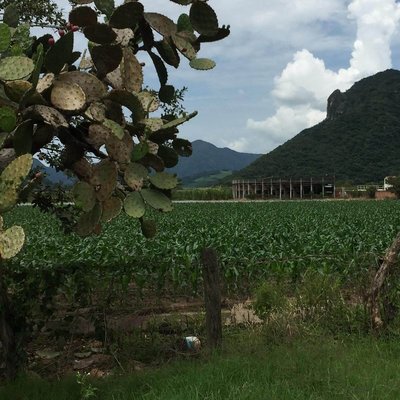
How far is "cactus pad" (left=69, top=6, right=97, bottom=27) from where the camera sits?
3.75m

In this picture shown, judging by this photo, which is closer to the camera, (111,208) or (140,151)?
(140,151)

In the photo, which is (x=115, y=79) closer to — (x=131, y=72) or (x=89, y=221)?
(x=131, y=72)

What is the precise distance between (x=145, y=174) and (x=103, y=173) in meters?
0.29

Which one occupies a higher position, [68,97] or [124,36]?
[124,36]

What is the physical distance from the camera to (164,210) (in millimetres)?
4152

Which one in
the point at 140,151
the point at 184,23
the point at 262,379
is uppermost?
the point at 184,23

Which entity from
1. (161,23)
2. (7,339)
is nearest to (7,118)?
(161,23)

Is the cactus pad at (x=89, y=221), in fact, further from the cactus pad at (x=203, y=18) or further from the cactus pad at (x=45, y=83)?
the cactus pad at (x=203, y=18)

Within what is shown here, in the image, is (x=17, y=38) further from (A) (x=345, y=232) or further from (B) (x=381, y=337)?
(A) (x=345, y=232)

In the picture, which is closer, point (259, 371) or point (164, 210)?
point (164, 210)

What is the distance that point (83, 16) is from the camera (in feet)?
12.4

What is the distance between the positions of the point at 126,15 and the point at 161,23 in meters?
0.43

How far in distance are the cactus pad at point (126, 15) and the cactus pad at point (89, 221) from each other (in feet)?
3.99

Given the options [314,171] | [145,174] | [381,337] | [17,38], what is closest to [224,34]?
[145,174]
